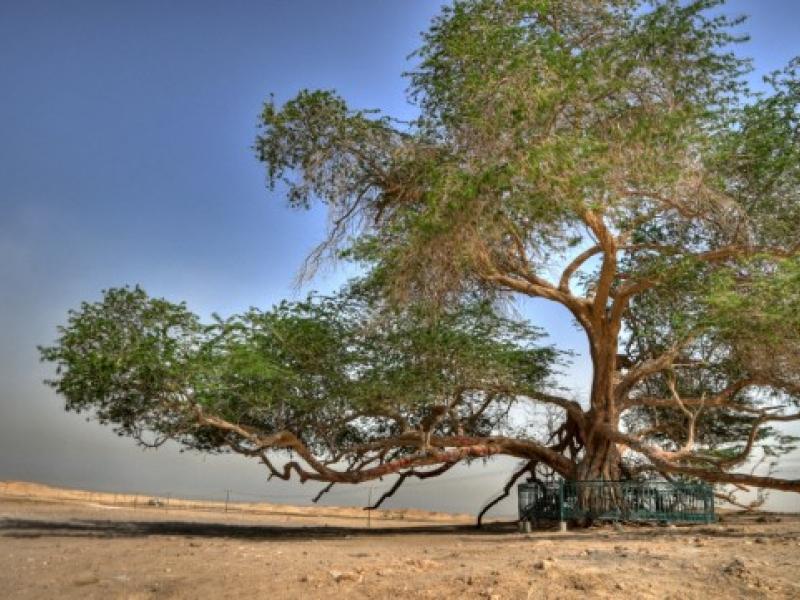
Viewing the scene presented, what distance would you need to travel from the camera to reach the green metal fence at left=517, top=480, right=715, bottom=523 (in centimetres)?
1722

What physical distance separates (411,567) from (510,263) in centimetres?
904

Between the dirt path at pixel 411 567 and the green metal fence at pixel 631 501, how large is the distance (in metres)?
1.74

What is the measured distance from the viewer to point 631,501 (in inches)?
687

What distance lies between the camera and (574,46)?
1595 centimetres

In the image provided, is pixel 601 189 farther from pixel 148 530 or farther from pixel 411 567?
pixel 148 530

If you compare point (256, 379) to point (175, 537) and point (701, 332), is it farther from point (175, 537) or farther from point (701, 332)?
point (701, 332)

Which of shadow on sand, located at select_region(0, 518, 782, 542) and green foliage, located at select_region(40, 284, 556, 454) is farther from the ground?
green foliage, located at select_region(40, 284, 556, 454)

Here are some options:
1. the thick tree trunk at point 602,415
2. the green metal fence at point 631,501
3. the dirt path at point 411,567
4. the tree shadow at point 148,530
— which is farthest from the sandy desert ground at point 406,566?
the thick tree trunk at point 602,415

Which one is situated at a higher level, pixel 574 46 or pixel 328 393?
pixel 574 46

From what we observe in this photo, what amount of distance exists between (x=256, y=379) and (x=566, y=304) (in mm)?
7421

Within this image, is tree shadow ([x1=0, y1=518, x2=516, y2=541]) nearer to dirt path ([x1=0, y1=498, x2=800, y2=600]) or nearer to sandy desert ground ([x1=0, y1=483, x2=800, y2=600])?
sandy desert ground ([x1=0, y1=483, x2=800, y2=600])

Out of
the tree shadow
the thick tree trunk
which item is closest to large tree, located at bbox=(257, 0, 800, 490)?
the thick tree trunk

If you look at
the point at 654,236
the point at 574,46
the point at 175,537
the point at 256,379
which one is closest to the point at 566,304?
the point at 654,236

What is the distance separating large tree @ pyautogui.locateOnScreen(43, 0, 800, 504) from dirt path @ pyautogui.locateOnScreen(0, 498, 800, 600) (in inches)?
114
